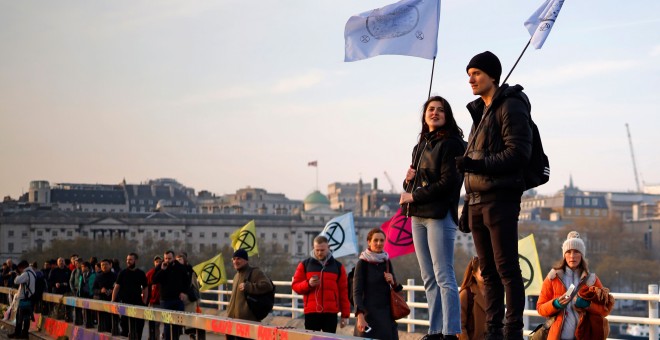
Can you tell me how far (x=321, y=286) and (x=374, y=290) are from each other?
138 centimetres

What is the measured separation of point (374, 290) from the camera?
36.8ft

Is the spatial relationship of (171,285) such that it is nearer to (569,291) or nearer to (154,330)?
(154,330)

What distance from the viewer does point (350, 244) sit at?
84.8 ft

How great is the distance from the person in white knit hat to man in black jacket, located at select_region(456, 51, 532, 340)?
545 millimetres

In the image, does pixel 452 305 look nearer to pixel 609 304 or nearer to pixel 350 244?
pixel 609 304

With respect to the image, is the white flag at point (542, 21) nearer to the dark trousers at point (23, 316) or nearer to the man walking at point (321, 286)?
the man walking at point (321, 286)

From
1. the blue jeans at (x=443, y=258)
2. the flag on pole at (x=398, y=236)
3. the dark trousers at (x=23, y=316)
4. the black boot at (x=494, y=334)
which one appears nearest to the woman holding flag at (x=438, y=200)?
the blue jeans at (x=443, y=258)

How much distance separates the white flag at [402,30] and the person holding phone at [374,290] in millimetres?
1902

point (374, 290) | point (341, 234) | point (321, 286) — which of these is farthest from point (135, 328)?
point (341, 234)

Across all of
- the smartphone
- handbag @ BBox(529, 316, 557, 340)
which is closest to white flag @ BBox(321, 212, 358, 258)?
handbag @ BBox(529, 316, 557, 340)

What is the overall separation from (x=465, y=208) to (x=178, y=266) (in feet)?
37.7

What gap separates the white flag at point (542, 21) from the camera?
1007 cm

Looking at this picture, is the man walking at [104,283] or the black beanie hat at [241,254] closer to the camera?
the black beanie hat at [241,254]

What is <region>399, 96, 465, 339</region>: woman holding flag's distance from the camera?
911 cm
